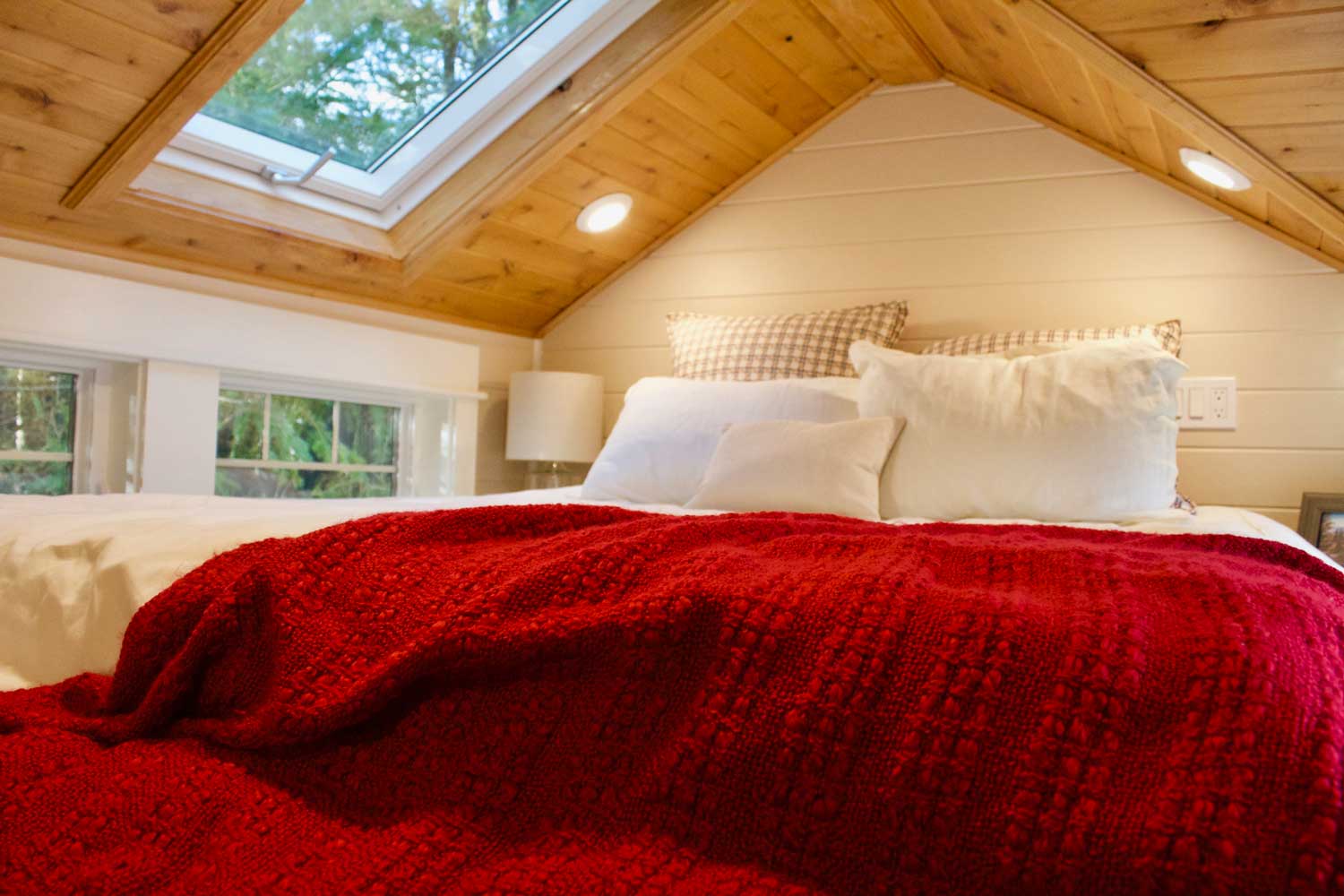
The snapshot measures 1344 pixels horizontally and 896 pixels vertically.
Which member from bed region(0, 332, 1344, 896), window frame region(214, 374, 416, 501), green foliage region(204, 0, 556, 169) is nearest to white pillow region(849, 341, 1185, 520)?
bed region(0, 332, 1344, 896)

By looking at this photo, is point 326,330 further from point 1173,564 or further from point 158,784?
point 1173,564

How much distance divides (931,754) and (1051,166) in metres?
2.34

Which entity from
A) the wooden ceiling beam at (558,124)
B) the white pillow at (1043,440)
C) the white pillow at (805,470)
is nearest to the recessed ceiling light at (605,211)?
the wooden ceiling beam at (558,124)

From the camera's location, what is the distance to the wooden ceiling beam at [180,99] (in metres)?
1.81

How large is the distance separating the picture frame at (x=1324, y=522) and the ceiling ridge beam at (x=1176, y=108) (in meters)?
0.58

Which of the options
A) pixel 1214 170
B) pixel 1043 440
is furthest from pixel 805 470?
pixel 1214 170

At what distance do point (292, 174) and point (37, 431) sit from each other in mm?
788

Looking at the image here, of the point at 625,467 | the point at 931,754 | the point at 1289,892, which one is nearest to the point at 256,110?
the point at 625,467

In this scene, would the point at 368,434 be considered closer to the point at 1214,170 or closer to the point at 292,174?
the point at 292,174

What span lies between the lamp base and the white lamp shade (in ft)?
0.54

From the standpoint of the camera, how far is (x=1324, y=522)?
2.29 meters

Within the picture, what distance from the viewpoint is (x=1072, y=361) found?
1942 millimetres

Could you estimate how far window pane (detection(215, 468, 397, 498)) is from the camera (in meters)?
2.62

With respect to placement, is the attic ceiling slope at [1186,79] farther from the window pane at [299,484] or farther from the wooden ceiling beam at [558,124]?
the window pane at [299,484]
